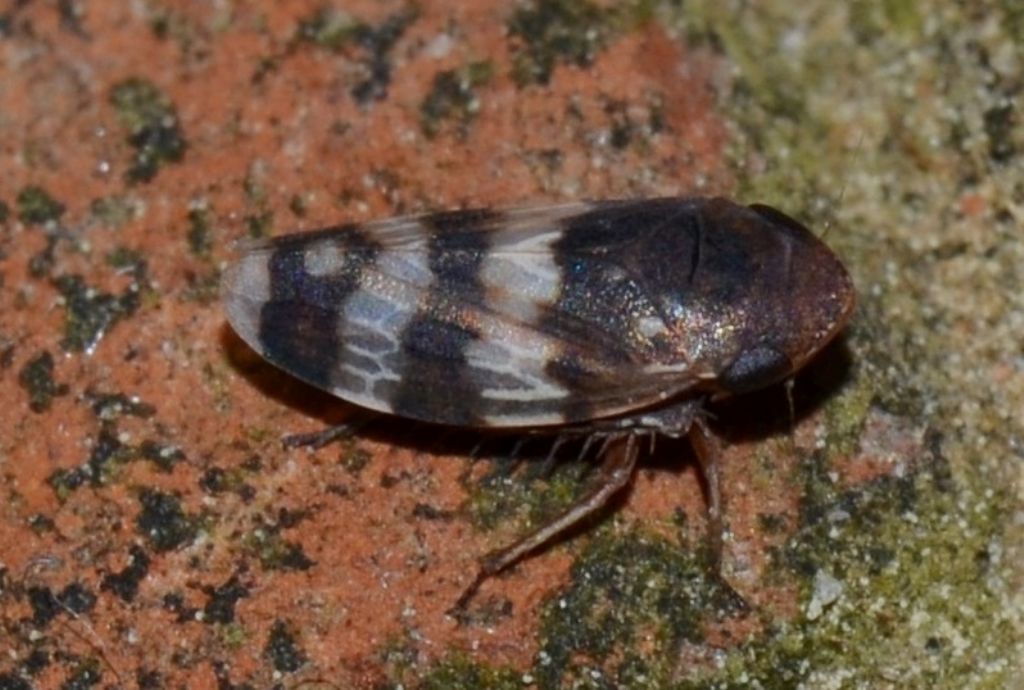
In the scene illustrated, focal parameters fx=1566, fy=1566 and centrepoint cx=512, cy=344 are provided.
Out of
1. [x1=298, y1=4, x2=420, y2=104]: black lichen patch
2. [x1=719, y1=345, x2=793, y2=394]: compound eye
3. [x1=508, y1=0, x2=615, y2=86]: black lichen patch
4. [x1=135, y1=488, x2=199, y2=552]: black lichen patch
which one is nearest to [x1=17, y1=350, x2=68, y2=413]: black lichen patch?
[x1=135, y1=488, x2=199, y2=552]: black lichen patch

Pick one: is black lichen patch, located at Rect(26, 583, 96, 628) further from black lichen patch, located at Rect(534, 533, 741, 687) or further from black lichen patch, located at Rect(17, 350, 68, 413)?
black lichen patch, located at Rect(534, 533, 741, 687)

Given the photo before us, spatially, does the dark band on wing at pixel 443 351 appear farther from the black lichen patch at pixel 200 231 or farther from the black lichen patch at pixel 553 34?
the black lichen patch at pixel 553 34

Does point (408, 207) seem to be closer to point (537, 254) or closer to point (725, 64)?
point (537, 254)

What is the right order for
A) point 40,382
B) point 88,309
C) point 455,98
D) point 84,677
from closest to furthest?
point 84,677, point 40,382, point 88,309, point 455,98

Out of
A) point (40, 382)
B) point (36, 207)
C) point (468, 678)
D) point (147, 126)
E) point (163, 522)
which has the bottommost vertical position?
point (468, 678)

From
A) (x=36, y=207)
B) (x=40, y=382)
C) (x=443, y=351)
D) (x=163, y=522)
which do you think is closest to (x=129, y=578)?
(x=163, y=522)

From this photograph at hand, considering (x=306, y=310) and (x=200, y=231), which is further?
(x=200, y=231)

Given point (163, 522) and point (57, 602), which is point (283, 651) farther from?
point (57, 602)
